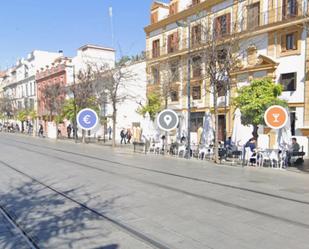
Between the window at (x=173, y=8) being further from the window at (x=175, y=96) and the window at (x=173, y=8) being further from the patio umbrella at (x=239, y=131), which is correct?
the patio umbrella at (x=239, y=131)

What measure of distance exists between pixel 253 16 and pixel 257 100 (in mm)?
9867

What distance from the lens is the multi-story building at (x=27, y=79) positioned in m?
73.2

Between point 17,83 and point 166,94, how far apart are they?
6563 centimetres

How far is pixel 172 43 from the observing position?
35594 mm

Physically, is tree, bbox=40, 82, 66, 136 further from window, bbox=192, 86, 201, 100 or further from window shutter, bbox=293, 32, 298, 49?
window shutter, bbox=293, 32, 298, 49

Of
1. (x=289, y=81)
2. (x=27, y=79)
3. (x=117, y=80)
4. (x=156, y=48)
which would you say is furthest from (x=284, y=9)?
(x=27, y=79)

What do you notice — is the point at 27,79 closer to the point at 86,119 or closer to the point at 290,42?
the point at 290,42

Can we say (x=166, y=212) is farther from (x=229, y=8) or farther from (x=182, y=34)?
(x=182, y=34)

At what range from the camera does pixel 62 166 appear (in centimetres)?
1479

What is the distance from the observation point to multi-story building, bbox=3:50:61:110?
73.2m

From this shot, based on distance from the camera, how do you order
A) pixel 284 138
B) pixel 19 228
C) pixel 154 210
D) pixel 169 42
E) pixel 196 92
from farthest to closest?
pixel 169 42
pixel 196 92
pixel 284 138
pixel 154 210
pixel 19 228

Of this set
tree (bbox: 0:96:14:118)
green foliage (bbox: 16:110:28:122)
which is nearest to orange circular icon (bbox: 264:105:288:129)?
green foliage (bbox: 16:110:28:122)

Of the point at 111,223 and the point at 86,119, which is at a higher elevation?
the point at 86,119

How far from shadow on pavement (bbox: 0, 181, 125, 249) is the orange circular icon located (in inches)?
349
